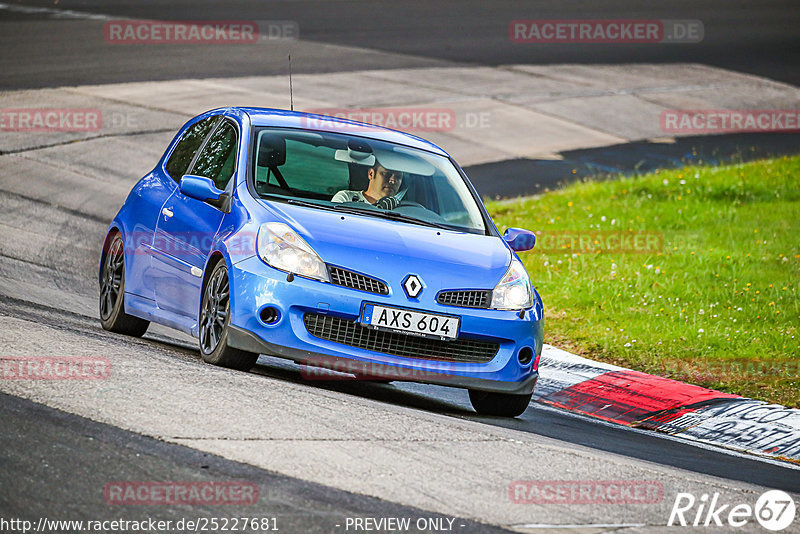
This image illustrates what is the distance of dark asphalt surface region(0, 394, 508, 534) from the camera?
4.86m

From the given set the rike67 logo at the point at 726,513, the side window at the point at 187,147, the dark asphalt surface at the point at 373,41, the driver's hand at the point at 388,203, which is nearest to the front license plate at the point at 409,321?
the driver's hand at the point at 388,203

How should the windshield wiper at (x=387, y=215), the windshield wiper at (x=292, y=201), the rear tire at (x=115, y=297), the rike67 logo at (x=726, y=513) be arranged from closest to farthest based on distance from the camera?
1. the rike67 logo at (x=726, y=513)
2. the windshield wiper at (x=292, y=201)
3. the windshield wiper at (x=387, y=215)
4. the rear tire at (x=115, y=297)

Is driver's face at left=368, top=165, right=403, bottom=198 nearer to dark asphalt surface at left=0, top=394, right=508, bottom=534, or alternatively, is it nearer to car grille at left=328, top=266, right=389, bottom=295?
car grille at left=328, top=266, right=389, bottom=295

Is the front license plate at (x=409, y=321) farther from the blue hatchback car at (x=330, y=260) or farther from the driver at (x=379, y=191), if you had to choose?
the driver at (x=379, y=191)

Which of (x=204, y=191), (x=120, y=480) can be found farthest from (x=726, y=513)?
(x=204, y=191)

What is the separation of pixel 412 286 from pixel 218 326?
4.15 feet

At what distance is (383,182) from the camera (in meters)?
8.52

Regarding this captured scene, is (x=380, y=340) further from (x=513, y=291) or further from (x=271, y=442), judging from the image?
(x=271, y=442)

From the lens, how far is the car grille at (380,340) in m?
7.31

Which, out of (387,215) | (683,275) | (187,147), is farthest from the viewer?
(683,275)

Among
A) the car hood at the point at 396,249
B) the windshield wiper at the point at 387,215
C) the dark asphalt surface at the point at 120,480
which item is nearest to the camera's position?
the dark asphalt surface at the point at 120,480

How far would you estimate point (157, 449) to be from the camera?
18.5 ft

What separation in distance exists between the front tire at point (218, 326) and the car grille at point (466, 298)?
1197 millimetres

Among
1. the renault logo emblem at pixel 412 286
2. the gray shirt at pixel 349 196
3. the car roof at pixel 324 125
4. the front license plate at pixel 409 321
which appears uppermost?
the car roof at pixel 324 125
